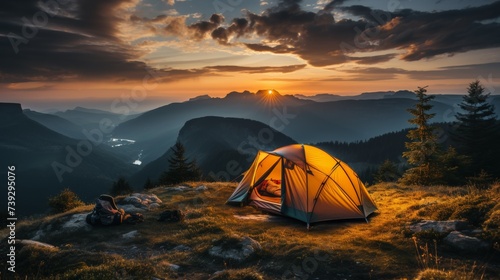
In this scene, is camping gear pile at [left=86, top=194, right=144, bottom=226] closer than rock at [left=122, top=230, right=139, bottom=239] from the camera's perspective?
No

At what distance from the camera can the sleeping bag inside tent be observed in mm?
16297

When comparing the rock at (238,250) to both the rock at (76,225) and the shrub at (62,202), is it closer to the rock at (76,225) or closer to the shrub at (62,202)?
the rock at (76,225)

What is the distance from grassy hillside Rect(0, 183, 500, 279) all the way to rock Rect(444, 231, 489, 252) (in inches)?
9.5

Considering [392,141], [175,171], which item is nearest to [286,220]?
[175,171]

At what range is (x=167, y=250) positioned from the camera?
40.0 feet

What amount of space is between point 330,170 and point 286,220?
12.9 feet

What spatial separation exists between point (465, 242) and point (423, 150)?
21.6 metres

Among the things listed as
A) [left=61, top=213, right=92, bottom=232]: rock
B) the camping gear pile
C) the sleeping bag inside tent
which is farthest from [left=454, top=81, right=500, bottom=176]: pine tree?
[left=61, top=213, right=92, bottom=232]: rock

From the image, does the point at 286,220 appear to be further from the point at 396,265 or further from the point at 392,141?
the point at 392,141

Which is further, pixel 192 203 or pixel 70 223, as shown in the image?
pixel 192 203

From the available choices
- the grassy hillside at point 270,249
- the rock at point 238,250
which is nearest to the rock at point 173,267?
the grassy hillside at point 270,249

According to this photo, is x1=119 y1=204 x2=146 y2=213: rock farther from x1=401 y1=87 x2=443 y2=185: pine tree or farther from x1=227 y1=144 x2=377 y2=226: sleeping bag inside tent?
x1=401 y1=87 x2=443 y2=185: pine tree

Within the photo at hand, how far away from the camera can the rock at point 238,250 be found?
34.3 feet

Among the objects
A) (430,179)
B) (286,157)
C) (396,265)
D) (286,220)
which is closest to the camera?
(396,265)
